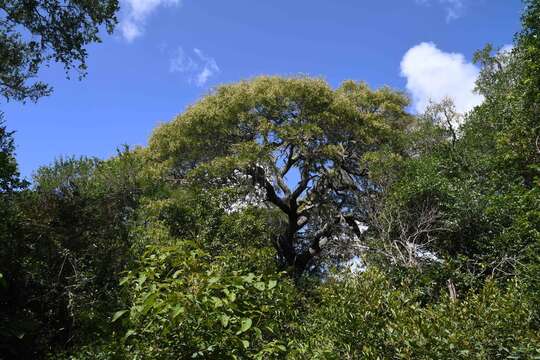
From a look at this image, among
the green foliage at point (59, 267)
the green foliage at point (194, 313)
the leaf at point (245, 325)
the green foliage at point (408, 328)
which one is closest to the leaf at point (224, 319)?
the green foliage at point (194, 313)

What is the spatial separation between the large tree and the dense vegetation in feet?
0.27

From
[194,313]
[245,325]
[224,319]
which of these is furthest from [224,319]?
[194,313]

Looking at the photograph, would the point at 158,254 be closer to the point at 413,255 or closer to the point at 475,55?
the point at 413,255

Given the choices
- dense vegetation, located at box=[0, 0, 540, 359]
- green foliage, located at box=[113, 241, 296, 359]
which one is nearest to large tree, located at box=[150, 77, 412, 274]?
dense vegetation, located at box=[0, 0, 540, 359]

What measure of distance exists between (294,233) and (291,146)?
420cm

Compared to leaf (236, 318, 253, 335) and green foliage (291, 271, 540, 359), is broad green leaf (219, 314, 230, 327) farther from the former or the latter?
green foliage (291, 271, 540, 359)

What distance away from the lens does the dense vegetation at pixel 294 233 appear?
170 inches

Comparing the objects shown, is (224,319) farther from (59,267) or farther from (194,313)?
(59,267)

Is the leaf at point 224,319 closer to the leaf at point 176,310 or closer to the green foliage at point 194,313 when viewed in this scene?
Result: the green foliage at point 194,313

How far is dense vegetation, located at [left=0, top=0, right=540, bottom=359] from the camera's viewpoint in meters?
4.31

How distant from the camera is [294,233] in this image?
71.3ft

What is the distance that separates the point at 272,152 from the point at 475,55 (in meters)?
9.49

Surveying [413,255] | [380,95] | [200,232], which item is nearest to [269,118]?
[380,95]

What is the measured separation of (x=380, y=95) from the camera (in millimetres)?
21594
